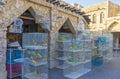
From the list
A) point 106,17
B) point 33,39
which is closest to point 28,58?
point 33,39

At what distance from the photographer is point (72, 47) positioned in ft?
26.8

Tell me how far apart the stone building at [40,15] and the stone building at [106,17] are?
10014 mm

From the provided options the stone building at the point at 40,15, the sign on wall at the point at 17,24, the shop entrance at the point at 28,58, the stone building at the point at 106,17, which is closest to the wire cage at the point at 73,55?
the stone building at the point at 40,15

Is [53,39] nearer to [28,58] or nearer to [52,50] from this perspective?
[52,50]

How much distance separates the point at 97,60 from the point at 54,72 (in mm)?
3719

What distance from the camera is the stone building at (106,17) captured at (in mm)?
20828

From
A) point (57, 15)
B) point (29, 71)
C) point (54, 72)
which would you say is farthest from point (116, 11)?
point (29, 71)

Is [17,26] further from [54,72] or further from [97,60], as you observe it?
[97,60]

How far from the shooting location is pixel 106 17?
2275 cm

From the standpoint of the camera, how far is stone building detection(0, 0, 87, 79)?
5984 millimetres

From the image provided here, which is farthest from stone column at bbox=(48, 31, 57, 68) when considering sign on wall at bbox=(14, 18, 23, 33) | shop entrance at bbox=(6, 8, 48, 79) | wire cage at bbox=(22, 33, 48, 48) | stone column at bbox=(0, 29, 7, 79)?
stone column at bbox=(0, 29, 7, 79)

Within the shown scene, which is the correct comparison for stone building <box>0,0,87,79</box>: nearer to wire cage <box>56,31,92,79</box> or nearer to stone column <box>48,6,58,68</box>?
stone column <box>48,6,58,68</box>

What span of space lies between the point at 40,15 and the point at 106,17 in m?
17.0

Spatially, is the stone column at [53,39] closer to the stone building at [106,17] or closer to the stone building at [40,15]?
the stone building at [40,15]
